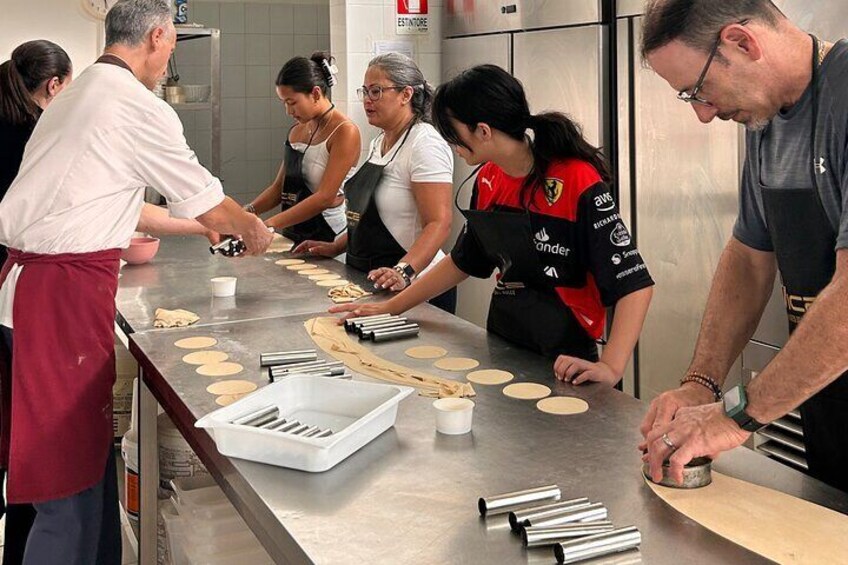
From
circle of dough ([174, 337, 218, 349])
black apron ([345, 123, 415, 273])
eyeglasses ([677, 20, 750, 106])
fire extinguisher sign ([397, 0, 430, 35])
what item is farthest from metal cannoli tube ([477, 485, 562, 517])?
fire extinguisher sign ([397, 0, 430, 35])

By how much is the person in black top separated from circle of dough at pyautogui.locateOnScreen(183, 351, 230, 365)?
651 millimetres

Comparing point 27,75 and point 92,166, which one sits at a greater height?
point 27,75

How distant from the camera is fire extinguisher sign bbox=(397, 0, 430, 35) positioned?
4.77m

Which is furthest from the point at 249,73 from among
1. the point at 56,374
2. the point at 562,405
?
the point at 562,405

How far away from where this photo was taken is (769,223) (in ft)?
5.81

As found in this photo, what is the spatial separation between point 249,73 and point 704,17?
5.84m

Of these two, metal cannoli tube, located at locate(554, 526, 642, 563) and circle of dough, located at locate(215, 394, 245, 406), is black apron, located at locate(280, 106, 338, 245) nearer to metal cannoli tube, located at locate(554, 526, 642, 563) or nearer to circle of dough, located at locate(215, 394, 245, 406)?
circle of dough, located at locate(215, 394, 245, 406)

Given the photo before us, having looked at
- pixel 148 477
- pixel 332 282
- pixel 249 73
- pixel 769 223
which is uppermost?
pixel 249 73

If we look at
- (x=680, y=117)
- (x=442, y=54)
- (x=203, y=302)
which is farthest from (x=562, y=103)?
(x=203, y=302)

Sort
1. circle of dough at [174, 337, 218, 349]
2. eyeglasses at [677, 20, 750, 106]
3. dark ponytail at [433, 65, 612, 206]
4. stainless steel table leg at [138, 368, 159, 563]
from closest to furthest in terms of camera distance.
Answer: eyeglasses at [677, 20, 750, 106] → dark ponytail at [433, 65, 612, 206] → circle of dough at [174, 337, 218, 349] → stainless steel table leg at [138, 368, 159, 563]

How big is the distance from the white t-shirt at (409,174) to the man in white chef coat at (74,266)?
0.94m

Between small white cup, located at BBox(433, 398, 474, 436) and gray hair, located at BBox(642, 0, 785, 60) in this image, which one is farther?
small white cup, located at BBox(433, 398, 474, 436)

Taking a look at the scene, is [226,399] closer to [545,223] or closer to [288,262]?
[545,223]

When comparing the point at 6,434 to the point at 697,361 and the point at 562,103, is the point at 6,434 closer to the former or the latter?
Result: the point at 697,361
